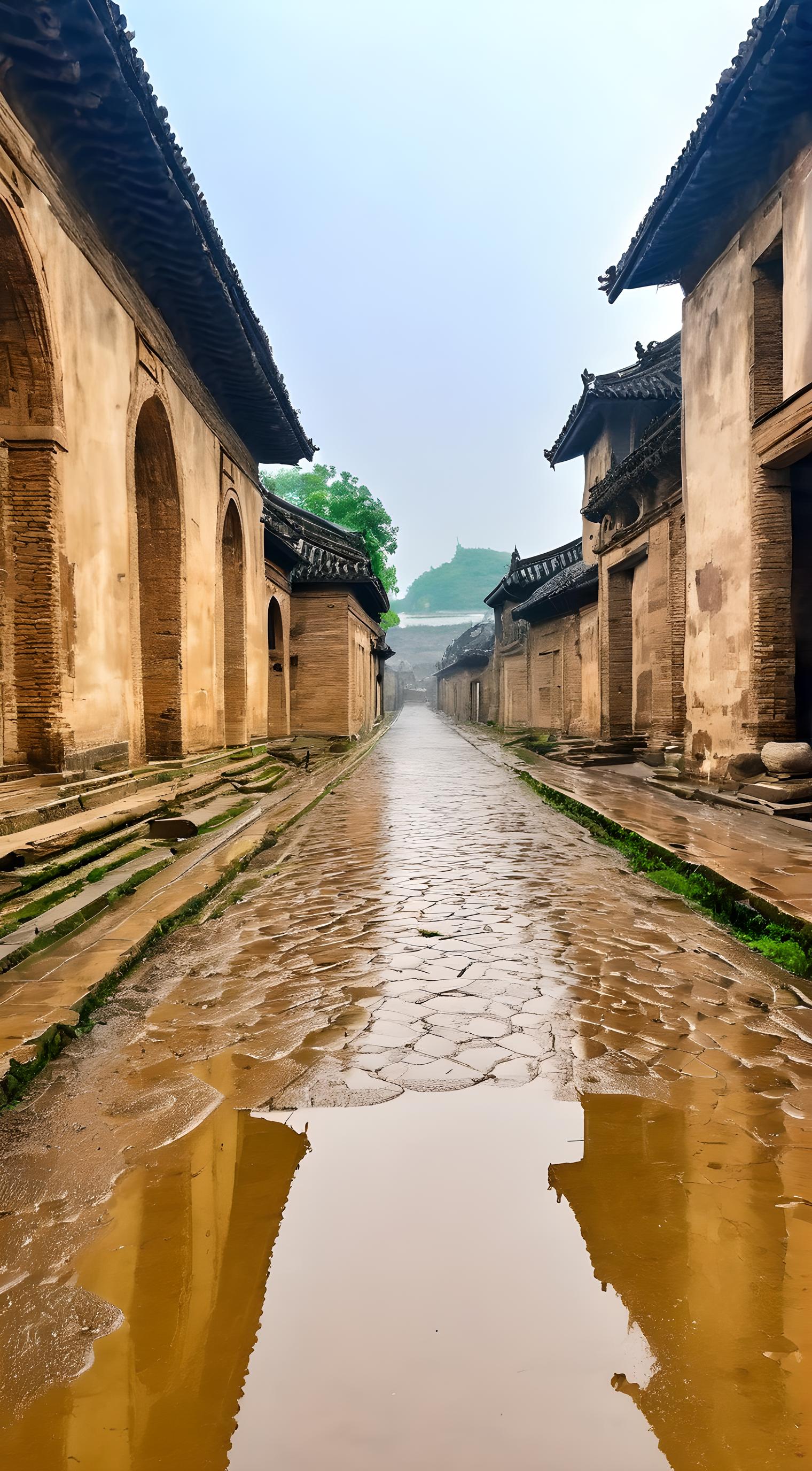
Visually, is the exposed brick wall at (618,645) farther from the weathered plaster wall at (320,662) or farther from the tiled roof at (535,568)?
the tiled roof at (535,568)

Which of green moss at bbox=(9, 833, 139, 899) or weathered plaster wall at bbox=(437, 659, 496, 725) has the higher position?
weathered plaster wall at bbox=(437, 659, 496, 725)

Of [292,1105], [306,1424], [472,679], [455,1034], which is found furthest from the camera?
[472,679]

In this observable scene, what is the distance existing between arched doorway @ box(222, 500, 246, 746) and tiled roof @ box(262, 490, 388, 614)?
2.93m

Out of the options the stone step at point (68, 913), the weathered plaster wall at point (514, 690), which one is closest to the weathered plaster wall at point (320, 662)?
the weathered plaster wall at point (514, 690)

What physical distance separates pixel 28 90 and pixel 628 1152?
7.68 metres

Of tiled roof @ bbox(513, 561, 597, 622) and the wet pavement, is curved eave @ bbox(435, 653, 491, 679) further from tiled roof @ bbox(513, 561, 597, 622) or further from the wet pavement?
the wet pavement

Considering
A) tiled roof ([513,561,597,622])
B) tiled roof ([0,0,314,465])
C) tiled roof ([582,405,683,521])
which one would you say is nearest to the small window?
tiled roof ([582,405,683,521])

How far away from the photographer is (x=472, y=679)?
44.1 m

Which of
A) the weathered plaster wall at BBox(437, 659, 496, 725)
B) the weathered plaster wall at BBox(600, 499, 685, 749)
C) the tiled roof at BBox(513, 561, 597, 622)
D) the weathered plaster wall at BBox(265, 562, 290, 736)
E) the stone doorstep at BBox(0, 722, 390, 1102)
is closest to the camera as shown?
the stone doorstep at BBox(0, 722, 390, 1102)

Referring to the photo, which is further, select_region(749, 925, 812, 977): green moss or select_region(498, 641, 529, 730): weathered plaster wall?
select_region(498, 641, 529, 730): weathered plaster wall

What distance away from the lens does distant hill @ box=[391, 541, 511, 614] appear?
114 m

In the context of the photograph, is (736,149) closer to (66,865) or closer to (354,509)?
(66,865)

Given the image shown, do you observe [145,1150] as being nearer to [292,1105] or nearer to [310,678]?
[292,1105]

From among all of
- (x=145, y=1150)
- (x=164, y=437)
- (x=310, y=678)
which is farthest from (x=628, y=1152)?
(x=310, y=678)
